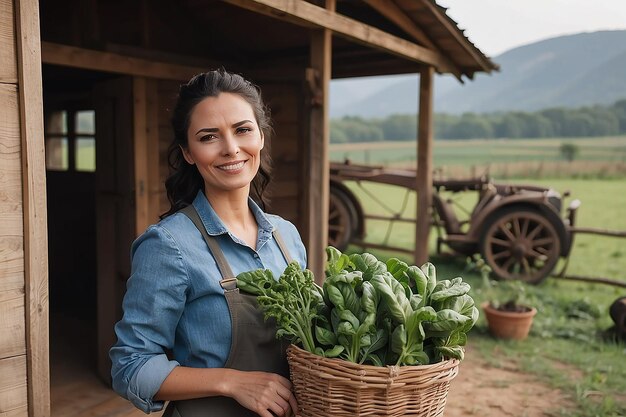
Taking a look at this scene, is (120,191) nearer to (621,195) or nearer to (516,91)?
(621,195)

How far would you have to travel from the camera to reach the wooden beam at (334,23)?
10.6 feet

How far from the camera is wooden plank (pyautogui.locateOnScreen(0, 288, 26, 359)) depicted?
1.80 metres

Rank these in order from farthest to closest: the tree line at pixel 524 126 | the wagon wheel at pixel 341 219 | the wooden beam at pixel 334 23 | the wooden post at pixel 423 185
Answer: the tree line at pixel 524 126 → the wagon wheel at pixel 341 219 → the wooden post at pixel 423 185 → the wooden beam at pixel 334 23

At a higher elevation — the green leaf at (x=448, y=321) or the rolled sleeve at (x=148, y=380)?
the green leaf at (x=448, y=321)

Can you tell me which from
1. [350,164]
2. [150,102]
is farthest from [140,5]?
[350,164]

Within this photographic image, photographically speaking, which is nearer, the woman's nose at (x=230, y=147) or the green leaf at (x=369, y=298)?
the green leaf at (x=369, y=298)

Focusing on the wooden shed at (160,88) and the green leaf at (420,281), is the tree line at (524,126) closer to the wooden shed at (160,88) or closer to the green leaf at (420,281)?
the wooden shed at (160,88)

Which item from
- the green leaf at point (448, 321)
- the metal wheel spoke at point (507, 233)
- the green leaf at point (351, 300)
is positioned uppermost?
the green leaf at point (351, 300)

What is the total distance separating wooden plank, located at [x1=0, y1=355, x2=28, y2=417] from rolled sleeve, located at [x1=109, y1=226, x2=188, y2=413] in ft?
2.25

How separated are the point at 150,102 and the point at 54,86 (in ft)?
7.60

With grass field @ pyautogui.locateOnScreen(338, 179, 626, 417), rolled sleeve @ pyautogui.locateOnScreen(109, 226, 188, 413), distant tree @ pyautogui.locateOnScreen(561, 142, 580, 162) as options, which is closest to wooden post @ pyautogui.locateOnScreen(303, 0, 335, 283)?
grass field @ pyautogui.locateOnScreen(338, 179, 626, 417)

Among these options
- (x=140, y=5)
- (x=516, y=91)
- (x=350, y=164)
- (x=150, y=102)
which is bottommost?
(x=350, y=164)

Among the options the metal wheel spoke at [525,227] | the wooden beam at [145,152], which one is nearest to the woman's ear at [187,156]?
the wooden beam at [145,152]

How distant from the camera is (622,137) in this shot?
56.5m
